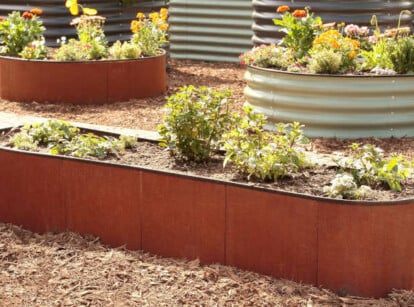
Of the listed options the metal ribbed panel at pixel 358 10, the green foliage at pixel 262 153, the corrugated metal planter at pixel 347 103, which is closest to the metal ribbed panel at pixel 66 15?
the metal ribbed panel at pixel 358 10

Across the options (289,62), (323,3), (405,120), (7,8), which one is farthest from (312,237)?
(7,8)

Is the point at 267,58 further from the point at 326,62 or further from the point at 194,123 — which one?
the point at 194,123

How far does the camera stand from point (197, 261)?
241 inches

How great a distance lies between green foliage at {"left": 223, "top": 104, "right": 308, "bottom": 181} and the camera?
6.24 meters

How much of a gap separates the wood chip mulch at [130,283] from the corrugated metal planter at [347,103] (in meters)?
3.97

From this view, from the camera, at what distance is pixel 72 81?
40.9 ft

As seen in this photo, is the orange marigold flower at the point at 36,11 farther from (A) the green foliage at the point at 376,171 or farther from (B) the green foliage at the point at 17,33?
(A) the green foliage at the point at 376,171

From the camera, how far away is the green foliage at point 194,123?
6.70 m

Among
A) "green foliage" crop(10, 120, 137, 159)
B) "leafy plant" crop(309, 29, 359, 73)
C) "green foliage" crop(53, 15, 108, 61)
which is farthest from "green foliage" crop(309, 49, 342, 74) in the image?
"green foliage" crop(53, 15, 108, 61)

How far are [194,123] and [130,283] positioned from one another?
1286 millimetres

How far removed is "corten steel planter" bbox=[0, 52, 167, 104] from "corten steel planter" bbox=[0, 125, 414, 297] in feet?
17.8

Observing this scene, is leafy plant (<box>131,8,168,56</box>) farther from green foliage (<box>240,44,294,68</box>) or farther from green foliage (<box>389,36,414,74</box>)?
green foliage (<box>389,36,414,74</box>)

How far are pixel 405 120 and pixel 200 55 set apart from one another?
26.1 feet

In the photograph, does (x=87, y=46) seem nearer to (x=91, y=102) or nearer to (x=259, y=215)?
(x=91, y=102)
